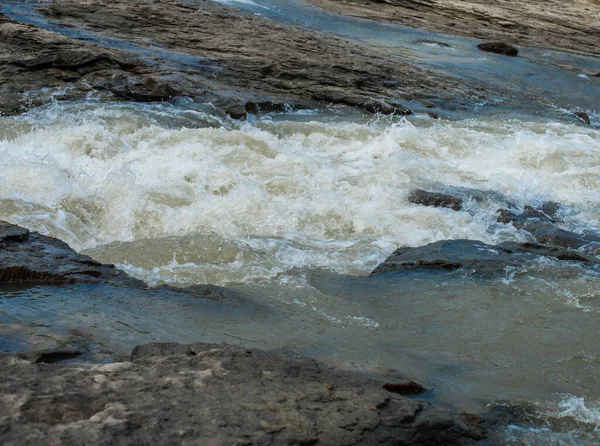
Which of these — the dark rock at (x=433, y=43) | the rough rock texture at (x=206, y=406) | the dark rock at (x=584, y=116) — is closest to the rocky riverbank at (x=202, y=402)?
the rough rock texture at (x=206, y=406)

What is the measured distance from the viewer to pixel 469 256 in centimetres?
554

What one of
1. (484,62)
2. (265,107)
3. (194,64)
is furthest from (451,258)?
(484,62)

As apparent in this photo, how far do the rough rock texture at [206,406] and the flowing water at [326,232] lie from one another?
65 cm

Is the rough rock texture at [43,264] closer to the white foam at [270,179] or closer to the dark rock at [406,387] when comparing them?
the white foam at [270,179]

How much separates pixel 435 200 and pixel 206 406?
505 cm

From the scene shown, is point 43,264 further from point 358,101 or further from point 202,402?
point 358,101

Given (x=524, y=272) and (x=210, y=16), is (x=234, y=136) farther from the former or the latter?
(x=210, y=16)

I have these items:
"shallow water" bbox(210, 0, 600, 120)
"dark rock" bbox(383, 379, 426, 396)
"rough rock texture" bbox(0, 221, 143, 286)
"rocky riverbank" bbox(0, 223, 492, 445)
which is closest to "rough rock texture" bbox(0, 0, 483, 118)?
"shallow water" bbox(210, 0, 600, 120)

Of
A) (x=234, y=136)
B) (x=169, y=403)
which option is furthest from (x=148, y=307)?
(x=234, y=136)

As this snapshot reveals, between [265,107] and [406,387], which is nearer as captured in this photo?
[406,387]

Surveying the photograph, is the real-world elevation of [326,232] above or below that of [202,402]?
below

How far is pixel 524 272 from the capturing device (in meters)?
5.30

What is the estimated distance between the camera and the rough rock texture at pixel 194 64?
996cm

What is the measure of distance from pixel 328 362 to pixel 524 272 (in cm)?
237
